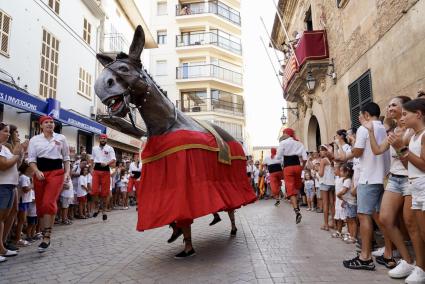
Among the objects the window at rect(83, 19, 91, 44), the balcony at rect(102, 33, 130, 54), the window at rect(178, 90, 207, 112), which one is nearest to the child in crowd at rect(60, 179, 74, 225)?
the window at rect(83, 19, 91, 44)

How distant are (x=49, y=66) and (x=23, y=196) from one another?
416 inches

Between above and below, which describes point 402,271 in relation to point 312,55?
below

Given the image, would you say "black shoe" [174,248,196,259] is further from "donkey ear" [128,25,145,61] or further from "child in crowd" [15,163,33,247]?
"child in crowd" [15,163,33,247]

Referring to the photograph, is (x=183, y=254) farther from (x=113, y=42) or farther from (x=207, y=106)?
(x=207, y=106)

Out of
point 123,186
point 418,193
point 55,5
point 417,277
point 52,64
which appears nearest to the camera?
point 418,193

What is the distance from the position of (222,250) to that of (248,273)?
4.19 feet

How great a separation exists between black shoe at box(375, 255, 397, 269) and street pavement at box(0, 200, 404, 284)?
14cm

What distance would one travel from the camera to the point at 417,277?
12.0ft

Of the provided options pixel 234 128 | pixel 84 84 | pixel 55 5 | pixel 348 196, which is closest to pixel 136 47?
pixel 348 196

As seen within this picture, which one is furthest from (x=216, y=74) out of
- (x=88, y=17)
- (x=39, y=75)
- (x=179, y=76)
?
Answer: (x=39, y=75)

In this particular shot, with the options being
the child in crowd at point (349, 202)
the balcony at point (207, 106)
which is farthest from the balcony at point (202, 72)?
the child in crowd at point (349, 202)

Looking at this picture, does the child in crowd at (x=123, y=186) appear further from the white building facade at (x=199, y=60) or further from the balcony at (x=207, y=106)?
the white building facade at (x=199, y=60)

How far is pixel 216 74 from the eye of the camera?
38.7 metres

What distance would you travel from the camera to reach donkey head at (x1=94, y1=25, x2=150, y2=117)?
4.64 metres
